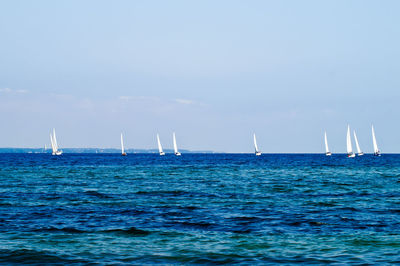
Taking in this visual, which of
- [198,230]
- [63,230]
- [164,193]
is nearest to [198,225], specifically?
[198,230]

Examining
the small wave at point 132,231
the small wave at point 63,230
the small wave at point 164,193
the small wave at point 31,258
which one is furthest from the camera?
the small wave at point 164,193

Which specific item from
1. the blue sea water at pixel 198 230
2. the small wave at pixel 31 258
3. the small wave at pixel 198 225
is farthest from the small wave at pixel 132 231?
the small wave at pixel 31 258

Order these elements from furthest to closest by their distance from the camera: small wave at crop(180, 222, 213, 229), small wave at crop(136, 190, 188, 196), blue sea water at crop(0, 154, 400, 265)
Answer: 1. small wave at crop(136, 190, 188, 196)
2. small wave at crop(180, 222, 213, 229)
3. blue sea water at crop(0, 154, 400, 265)

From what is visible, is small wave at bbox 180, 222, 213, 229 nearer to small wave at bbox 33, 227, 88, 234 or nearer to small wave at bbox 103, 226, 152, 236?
small wave at bbox 103, 226, 152, 236

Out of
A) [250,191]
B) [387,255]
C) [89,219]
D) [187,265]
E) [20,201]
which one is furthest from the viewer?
[250,191]

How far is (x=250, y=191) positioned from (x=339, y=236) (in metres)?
23.2

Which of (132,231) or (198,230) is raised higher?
(132,231)

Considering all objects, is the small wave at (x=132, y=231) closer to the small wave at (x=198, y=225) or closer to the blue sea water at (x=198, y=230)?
the blue sea water at (x=198, y=230)

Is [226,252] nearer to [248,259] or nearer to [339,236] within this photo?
[248,259]

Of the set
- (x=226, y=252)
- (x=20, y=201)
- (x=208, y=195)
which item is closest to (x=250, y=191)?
(x=208, y=195)

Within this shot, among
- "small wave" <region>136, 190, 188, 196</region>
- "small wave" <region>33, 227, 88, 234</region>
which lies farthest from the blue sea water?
"small wave" <region>136, 190, 188, 196</region>

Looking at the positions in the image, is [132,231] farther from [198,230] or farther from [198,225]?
[198,225]

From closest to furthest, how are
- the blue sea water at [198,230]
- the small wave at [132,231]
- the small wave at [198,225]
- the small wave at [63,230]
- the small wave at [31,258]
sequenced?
the small wave at [31,258] → the blue sea water at [198,230] → the small wave at [132,231] → the small wave at [63,230] → the small wave at [198,225]

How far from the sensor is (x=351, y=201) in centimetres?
3641
